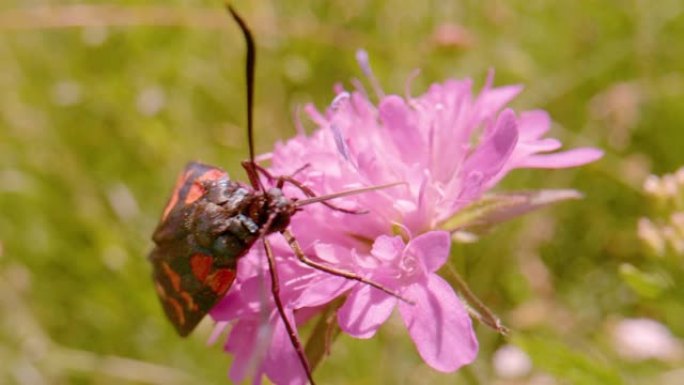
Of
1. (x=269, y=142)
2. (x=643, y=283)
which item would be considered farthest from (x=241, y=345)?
(x=269, y=142)

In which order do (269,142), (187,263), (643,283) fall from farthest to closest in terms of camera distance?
(269,142)
(643,283)
(187,263)

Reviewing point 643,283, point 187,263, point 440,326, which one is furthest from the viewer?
point 643,283

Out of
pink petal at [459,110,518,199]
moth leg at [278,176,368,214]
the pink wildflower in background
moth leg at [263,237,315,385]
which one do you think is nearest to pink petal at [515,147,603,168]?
the pink wildflower in background

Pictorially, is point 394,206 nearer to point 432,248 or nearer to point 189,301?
point 432,248

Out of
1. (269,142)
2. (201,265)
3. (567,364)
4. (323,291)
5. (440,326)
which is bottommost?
(567,364)

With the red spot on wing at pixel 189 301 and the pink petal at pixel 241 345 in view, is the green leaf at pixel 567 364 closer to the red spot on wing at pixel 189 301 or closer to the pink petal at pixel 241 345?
the pink petal at pixel 241 345

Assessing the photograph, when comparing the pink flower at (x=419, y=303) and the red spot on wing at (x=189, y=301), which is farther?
the red spot on wing at (x=189, y=301)

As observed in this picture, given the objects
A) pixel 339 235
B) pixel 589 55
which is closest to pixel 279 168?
pixel 339 235

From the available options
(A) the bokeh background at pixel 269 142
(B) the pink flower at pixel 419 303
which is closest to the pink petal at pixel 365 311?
(B) the pink flower at pixel 419 303
